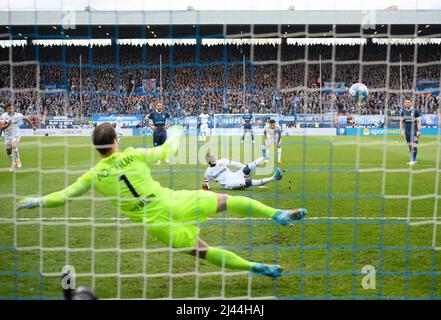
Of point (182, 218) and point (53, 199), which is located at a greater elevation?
point (53, 199)

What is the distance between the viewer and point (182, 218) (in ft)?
15.6

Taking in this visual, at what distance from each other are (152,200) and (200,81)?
17.1m

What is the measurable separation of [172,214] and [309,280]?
1.82 metres

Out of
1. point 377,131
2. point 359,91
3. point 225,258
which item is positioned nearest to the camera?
point 225,258

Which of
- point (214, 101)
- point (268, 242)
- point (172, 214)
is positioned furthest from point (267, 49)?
point (172, 214)

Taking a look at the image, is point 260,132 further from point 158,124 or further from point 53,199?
point 53,199

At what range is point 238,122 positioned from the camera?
77.2 ft

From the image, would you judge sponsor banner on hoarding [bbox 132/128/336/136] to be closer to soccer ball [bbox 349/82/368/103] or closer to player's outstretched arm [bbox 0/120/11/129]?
player's outstretched arm [bbox 0/120/11/129]

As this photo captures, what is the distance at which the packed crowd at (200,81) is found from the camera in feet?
54.5

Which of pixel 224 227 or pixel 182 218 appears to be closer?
pixel 182 218

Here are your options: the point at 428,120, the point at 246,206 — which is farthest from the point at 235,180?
the point at 428,120

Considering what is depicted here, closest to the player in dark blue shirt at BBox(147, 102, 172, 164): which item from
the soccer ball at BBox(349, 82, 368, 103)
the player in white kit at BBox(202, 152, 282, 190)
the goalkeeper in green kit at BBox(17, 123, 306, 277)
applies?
the player in white kit at BBox(202, 152, 282, 190)

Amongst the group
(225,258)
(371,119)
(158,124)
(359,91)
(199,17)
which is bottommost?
(225,258)
